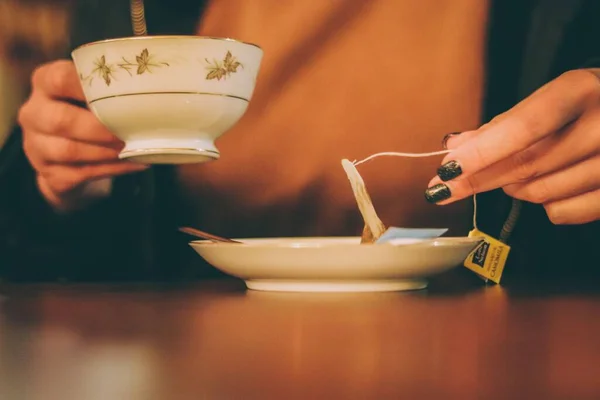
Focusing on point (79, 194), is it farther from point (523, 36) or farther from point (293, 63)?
point (523, 36)

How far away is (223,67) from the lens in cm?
68

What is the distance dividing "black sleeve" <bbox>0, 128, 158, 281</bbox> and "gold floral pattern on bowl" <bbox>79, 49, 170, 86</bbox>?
504mm

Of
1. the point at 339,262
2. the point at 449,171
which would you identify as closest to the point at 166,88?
the point at 339,262

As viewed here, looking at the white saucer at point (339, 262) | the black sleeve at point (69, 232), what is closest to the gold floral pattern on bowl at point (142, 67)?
the white saucer at point (339, 262)

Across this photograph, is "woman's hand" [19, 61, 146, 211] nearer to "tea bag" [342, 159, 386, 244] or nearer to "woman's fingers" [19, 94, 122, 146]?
"woman's fingers" [19, 94, 122, 146]

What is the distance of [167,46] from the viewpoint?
25.8 inches

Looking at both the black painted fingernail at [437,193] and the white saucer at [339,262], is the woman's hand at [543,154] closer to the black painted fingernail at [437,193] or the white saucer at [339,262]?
the black painted fingernail at [437,193]

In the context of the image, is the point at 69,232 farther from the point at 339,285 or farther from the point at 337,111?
the point at 339,285

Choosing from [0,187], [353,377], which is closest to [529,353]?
[353,377]

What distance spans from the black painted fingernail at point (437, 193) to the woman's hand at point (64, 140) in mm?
445

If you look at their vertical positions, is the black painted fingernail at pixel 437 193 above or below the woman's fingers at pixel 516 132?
below

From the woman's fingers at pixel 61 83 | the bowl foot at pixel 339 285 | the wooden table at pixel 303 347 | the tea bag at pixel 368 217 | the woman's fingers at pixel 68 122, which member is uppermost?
the woman's fingers at pixel 61 83

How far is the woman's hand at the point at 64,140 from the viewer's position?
101 cm

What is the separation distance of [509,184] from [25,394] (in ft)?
2.44
